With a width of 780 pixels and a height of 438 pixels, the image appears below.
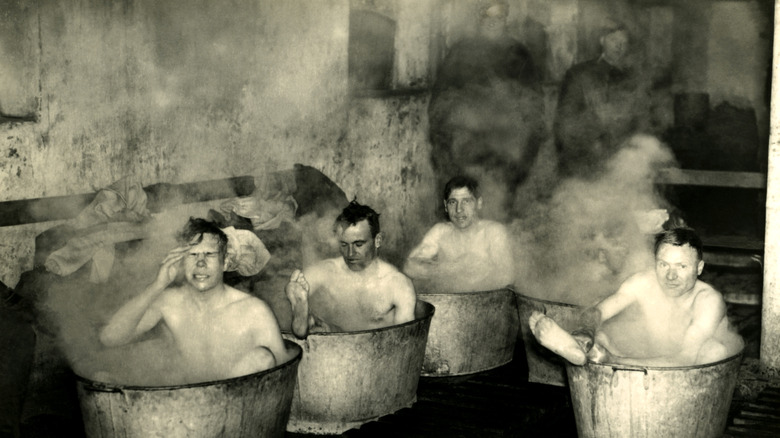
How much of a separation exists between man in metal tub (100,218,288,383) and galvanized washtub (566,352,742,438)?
1.48 meters

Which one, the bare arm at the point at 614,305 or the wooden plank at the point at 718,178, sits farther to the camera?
the wooden plank at the point at 718,178

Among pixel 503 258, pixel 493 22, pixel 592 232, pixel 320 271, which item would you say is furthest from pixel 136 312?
pixel 493 22

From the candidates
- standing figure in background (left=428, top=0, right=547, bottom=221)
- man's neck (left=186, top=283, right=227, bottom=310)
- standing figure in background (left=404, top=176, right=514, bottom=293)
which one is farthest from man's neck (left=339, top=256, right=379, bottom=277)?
standing figure in background (left=428, top=0, right=547, bottom=221)

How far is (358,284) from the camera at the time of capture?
592 centimetres

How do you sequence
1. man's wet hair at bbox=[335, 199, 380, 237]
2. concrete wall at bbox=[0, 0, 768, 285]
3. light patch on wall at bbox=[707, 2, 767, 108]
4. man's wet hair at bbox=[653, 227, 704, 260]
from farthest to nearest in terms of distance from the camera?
1. light patch on wall at bbox=[707, 2, 767, 108]
2. man's wet hair at bbox=[335, 199, 380, 237]
3. concrete wall at bbox=[0, 0, 768, 285]
4. man's wet hair at bbox=[653, 227, 704, 260]

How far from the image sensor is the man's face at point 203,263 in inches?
192

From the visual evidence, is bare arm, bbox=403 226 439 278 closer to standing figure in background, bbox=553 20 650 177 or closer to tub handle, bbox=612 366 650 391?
tub handle, bbox=612 366 650 391

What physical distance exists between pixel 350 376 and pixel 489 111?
195 inches

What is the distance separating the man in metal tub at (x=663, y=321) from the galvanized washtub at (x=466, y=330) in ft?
2.85

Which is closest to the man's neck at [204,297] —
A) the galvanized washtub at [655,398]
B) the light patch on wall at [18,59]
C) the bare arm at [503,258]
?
the light patch on wall at [18,59]

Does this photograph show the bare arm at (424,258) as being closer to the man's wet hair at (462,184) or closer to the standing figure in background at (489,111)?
the man's wet hair at (462,184)

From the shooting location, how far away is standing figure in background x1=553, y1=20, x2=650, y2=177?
988cm

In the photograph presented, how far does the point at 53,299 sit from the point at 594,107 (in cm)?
643

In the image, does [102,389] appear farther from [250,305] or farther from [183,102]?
[183,102]
